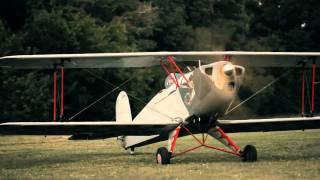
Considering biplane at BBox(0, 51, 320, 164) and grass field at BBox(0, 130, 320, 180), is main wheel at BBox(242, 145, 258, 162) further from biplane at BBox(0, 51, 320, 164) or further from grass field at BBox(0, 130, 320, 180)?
grass field at BBox(0, 130, 320, 180)

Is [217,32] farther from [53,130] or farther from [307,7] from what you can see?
[53,130]

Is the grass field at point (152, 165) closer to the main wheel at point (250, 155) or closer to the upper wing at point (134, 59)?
the main wheel at point (250, 155)

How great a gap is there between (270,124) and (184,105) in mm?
1987

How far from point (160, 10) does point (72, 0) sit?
22.5 feet

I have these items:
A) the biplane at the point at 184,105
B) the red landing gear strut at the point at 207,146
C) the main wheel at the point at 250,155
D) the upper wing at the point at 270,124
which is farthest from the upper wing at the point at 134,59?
the main wheel at the point at 250,155

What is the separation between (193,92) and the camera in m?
14.7

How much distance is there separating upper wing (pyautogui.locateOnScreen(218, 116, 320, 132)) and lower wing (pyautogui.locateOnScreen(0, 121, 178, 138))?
1284 millimetres

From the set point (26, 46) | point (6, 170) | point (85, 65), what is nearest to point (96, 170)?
point (6, 170)

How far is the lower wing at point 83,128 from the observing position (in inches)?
576

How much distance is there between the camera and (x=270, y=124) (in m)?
15.7

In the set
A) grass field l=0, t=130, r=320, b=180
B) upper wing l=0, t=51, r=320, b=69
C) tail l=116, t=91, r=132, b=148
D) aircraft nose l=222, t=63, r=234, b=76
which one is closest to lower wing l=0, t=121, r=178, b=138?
grass field l=0, t=130, r=320, b=180

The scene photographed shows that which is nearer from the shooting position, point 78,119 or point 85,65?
point 85,65

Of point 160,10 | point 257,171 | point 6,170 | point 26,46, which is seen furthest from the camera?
point 160,10

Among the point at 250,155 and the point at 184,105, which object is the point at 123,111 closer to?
the point at 184,105
